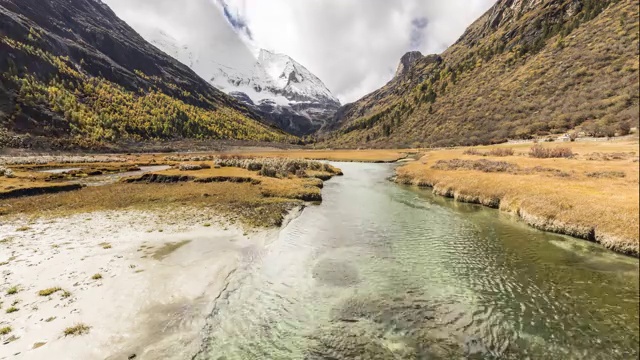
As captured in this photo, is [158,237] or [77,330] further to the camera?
[158,237]

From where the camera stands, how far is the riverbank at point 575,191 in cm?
964

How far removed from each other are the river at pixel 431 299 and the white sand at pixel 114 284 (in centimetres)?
168

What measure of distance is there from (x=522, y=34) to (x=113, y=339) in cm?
23046

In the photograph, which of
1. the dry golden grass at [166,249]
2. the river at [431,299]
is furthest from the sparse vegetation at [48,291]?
the river at [431,299]

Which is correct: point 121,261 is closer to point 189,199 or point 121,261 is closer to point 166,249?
point 166,249

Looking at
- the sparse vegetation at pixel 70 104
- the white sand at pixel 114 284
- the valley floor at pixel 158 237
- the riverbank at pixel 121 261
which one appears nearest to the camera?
the white sand at pixel 114 284

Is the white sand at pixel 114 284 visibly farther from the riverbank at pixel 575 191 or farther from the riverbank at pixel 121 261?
the riverbank at pixel 575 191

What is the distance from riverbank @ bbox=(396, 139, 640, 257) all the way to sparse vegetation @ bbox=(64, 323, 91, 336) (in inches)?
766

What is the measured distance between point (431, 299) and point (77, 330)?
54.3 ft

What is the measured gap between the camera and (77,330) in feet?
43.7

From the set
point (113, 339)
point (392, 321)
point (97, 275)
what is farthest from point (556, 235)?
point (97, 275)

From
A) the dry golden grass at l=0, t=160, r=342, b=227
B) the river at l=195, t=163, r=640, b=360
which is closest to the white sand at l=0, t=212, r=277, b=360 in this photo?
the river at l=195, t=163, r=640, b=360

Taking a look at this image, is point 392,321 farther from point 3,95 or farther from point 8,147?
point 3,95

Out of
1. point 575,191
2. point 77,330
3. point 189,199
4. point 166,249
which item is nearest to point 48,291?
point 77,330
